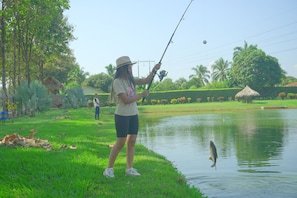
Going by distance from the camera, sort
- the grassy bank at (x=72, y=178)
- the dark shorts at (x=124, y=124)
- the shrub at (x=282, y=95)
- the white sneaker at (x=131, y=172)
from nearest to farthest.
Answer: the grassy bank at (x=72, y=178), the dark shorts at (x=124, y=124), the white sneaker at (x=131, y=172), the shrub at (x=282, y=95)

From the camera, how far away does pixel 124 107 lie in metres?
5.80

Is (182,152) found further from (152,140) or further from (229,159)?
(152,140)

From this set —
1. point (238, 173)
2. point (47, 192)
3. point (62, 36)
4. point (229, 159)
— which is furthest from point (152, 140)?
point (62, 36)

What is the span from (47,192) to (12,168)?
1246 mm

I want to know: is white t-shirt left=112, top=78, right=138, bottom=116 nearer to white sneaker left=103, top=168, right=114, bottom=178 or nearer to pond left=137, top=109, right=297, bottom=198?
white sneaker left=103, top=168, right=114, bottom=178

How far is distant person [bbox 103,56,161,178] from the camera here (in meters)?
5.75

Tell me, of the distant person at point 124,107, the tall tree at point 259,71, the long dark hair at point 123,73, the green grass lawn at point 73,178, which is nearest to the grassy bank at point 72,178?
the green grass lawn at point 73,178

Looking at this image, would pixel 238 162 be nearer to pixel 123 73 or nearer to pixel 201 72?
pixel 123 73

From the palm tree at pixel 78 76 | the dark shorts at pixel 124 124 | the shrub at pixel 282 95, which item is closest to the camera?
the dark shorts at pixel 124 124

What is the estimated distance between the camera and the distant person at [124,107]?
575 centimetres

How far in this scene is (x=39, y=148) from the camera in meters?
7.69

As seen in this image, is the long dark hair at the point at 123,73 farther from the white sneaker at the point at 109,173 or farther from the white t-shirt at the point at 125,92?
the white sneaker at the point at 109,173

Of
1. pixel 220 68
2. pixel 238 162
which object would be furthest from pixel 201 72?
pixel 238 162

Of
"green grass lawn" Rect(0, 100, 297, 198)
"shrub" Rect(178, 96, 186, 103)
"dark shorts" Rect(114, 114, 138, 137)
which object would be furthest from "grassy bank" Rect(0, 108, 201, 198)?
"shrub" Rect(178, 96, 186, 103)
